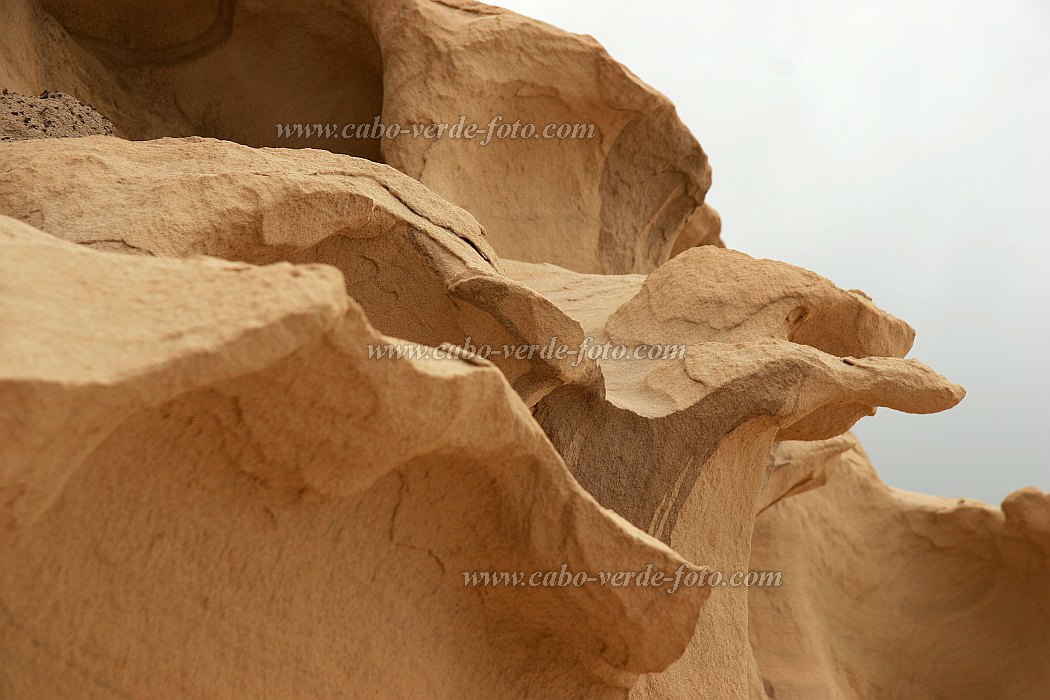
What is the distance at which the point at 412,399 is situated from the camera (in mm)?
1498

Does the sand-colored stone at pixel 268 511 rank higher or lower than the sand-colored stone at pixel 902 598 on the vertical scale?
higher

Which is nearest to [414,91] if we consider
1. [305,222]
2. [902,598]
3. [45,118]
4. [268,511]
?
[45,118]

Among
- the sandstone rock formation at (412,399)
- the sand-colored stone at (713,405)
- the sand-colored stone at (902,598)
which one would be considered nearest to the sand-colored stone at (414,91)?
the sandstone rock formation at (412,399)

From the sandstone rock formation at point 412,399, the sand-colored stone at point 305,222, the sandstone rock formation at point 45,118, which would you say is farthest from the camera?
the sandstone rock formation at point 45,118

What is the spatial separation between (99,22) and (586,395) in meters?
2.73

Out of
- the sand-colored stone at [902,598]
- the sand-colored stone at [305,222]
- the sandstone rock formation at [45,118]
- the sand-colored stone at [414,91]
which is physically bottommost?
the sand-colored stone at [902,598]

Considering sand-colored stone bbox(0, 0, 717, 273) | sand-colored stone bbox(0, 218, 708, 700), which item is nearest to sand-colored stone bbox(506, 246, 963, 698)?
sand-colored stone bbox(0, 218, 708, 700)

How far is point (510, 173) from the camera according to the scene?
14.7ft

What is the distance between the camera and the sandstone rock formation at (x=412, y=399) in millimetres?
1377

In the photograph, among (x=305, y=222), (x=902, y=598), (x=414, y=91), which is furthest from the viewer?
(x=902, y=598)

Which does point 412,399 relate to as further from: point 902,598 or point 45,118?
point 902,598

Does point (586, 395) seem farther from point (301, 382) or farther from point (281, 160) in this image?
point (301, 382)

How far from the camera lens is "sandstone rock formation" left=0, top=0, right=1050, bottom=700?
138cm

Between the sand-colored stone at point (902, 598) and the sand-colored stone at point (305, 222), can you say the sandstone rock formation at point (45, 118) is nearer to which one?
the sand-colored stone at point (305, 222)
